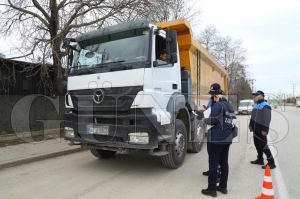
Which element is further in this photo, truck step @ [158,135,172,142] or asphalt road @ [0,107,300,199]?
truck step @ [158,135,172,142]

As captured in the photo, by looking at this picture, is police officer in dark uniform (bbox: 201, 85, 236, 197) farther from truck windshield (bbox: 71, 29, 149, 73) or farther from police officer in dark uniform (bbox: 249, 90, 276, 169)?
police officer in dark uniform (bbox: 249, 90, 276, 169)

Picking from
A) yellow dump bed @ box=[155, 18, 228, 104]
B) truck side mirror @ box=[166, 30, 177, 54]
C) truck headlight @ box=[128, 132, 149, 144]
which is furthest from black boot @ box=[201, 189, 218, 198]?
yellow dump bed @ box=[155, 18, 228, 104]

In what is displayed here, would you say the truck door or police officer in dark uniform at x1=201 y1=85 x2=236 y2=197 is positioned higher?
→ the truck door

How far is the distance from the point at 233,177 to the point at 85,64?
12.9 ft

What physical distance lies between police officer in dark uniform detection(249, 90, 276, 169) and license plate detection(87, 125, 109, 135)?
367 cm

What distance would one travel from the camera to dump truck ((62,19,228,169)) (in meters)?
4.02

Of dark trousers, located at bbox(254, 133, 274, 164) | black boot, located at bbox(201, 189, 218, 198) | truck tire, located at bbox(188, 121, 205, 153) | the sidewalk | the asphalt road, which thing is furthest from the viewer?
truck tire, located at bbox(188, 121, 205, 153)

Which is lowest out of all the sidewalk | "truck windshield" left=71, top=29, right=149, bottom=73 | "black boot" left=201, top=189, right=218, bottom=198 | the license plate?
"black boot" left=201, top=189, right=218, bottom=198

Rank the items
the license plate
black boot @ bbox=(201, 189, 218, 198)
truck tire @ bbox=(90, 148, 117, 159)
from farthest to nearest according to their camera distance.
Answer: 1. truck tire @ bbox=(90, 148, 117, 159)
2. the license plate
3. black boot @ bbox=(201, 189, 218, 198)

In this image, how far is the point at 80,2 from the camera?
8711mm

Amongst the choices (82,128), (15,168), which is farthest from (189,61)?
(15,168)

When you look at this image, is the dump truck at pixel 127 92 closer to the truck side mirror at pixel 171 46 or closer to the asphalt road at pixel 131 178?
the truck side mirror at pixel 171 46

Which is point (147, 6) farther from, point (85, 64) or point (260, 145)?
point (260, 145)

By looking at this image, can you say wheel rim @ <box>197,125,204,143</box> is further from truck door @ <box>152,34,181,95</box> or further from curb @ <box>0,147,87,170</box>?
curb @ <box>0,147,87,170</box>
